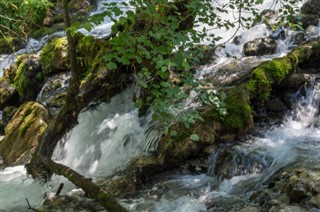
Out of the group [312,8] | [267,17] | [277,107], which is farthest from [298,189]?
[312,8]

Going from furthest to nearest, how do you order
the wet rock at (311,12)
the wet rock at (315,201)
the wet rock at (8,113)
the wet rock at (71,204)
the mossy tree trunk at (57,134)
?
the wet rock at (311,12) < the wet rock at (8,113) < the wet rock at (71,204) < the mossy tree trunk at (57,134) < the wet rock at (315,201)

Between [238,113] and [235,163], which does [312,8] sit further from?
[235,163]

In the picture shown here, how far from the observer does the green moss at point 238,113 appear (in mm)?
6723

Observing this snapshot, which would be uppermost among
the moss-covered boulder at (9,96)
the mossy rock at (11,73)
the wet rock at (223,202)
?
the mossy rock at (11,73)

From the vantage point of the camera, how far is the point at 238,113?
22.5ft

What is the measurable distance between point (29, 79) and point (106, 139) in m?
4.66

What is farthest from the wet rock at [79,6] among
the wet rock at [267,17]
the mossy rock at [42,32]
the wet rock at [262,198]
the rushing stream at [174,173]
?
the wet rock at [262,198]

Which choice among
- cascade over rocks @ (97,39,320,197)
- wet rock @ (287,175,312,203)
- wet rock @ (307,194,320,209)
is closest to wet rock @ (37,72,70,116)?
cascade over rocks @ (97,39,320,197)

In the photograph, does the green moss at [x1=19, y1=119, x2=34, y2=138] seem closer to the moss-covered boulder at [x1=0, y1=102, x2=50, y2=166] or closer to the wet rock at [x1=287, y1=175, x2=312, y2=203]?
the moss-covered boulder at [x1=0, y1=102, x2=50, y2=166]

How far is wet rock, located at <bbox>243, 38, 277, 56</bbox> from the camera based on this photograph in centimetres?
1032

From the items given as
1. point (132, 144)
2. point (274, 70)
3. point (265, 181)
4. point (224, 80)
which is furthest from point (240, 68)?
point (265, 181)

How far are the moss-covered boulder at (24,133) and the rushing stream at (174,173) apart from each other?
18.1 inches

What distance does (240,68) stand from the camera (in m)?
9.24

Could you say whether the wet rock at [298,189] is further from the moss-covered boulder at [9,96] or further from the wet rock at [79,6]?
the wet rock at [79,6]
